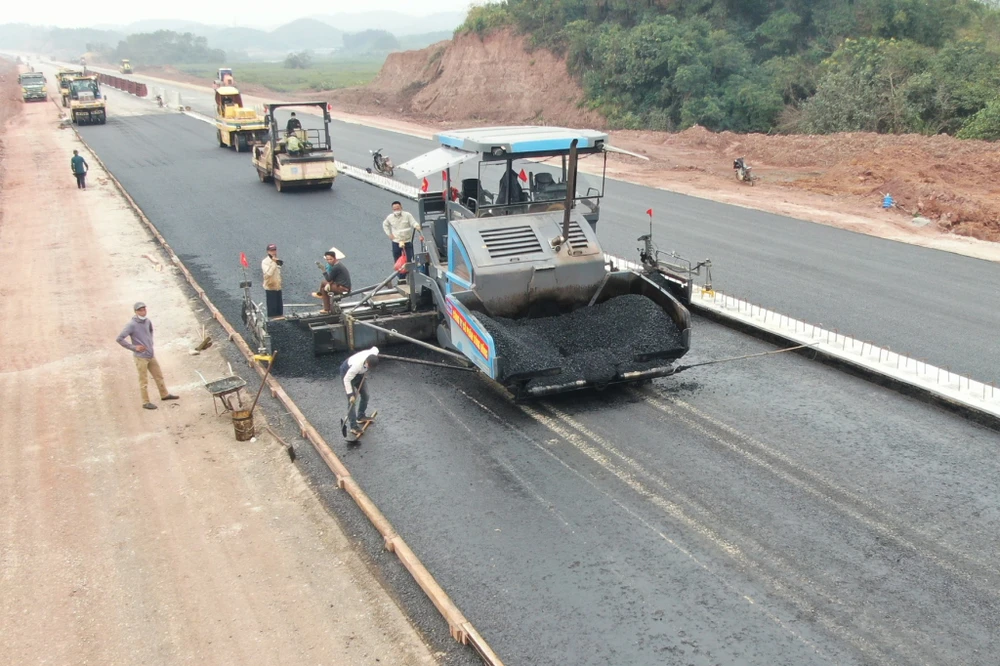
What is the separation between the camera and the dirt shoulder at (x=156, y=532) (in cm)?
618

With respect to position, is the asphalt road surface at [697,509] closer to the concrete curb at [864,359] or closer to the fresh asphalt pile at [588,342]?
the concrete curb at [864,359]

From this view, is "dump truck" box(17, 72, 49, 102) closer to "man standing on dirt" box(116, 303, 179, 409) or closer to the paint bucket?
"man standing on dirt" box(116, 303, 179, 409)

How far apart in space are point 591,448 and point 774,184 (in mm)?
18724

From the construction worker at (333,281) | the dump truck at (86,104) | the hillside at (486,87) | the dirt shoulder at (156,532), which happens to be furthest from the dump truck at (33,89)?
the construction worker at (333,281)

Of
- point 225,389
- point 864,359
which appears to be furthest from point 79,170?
point 864,359

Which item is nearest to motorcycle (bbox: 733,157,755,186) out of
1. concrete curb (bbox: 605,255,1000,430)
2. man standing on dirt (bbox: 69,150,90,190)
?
concrete curb (bbox: 605,255,1000,430)

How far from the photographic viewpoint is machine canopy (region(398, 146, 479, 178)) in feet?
34.9

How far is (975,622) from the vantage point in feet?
20.0

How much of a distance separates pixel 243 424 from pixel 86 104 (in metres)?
38.2

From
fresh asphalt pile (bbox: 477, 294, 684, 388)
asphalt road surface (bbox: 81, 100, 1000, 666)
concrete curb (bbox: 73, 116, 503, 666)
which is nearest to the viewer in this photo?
concrete curb (bbox: 73, 116, 503, 666)

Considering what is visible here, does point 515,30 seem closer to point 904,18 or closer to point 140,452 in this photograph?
point 904,18

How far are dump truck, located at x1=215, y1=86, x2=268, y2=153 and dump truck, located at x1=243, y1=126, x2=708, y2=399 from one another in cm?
2209

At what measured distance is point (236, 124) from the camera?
32.3m

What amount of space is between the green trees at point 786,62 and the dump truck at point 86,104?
72.5 feet
